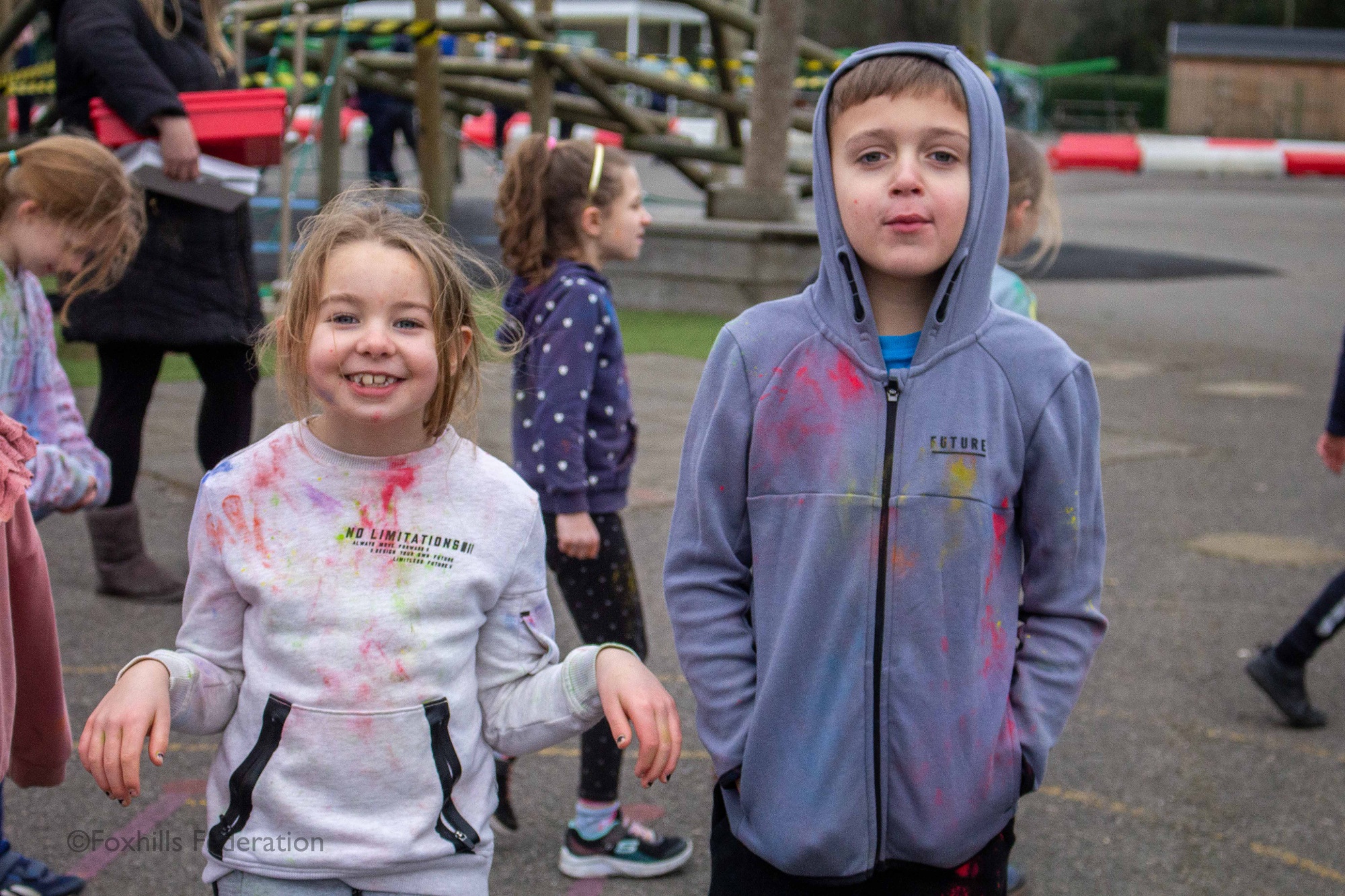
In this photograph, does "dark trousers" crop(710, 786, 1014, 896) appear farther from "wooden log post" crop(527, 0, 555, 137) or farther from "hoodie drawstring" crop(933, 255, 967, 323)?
"wooden log post" crop(527, 0, 555, 137)

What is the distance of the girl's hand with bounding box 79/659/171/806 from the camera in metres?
1.83

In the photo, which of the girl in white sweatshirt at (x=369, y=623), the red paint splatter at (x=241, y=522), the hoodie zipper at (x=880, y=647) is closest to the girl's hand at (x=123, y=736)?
the girl in white sweatshirt at (x=369, y=623)

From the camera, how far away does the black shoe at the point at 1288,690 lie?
425 centimetres

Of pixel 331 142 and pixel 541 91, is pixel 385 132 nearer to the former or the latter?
pixel 541 91

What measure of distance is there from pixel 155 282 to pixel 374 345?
2.84 meters

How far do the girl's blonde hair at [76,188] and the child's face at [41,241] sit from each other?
0.01 meters

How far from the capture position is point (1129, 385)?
959cm

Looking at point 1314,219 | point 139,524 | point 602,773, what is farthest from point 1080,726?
point 1314,219

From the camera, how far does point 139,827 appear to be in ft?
11.2

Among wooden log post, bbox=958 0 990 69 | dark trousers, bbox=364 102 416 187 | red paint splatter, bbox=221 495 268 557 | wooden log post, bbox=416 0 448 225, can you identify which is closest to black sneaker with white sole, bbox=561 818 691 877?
red paint splatter, bbox=221 495 268 557

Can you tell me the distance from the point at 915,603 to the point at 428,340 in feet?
2.55

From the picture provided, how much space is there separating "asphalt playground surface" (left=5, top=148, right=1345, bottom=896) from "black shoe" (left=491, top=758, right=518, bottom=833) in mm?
40

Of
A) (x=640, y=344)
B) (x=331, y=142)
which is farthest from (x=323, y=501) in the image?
(x=331, y=142)

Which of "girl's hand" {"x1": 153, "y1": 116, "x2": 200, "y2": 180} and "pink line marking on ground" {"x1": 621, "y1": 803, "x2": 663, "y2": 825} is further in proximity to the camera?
"girl's hand" {"x1": 153, "y1": 116, "x2": 200, "y2": 180}
